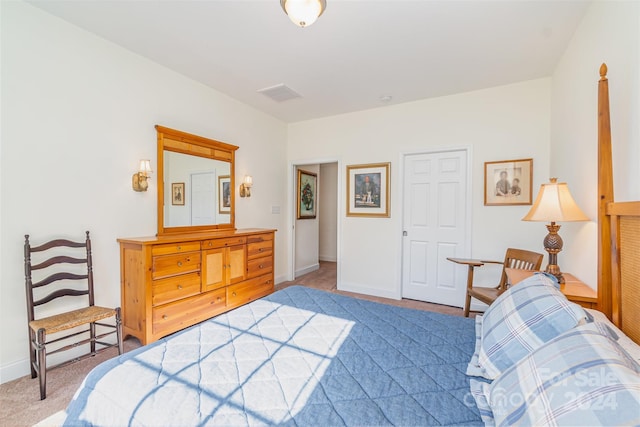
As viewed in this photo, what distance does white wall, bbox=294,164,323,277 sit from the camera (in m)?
5.11

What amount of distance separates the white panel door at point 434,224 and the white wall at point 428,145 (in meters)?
0.12

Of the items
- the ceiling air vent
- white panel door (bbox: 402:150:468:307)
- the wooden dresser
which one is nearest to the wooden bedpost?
white panel door (bbox: 402:150:468:307)

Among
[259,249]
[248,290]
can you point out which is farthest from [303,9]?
[248,290]

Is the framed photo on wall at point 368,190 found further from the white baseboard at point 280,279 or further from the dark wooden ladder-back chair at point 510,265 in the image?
the white baseboard at point 280,279

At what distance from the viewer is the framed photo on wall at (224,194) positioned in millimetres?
3572

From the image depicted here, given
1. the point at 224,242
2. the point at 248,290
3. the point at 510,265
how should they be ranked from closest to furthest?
the point at 510,265 → the point at 224,242 → the point at 248,290

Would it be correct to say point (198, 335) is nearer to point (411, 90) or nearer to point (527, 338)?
point (527, 338)

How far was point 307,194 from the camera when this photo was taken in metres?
5.38

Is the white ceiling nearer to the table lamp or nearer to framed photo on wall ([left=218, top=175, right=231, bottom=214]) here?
framed photo on wall ([left=218, top=175, right=231, bottom=214])

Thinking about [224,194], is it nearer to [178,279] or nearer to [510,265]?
[178,279]

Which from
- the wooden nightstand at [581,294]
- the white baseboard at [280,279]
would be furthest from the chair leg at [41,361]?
the wooden nightstand at [581,294]

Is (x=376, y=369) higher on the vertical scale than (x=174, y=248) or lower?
lower

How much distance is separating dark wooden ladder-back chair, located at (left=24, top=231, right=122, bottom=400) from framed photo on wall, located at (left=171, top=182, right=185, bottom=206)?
0.87m

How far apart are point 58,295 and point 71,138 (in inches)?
49.6
